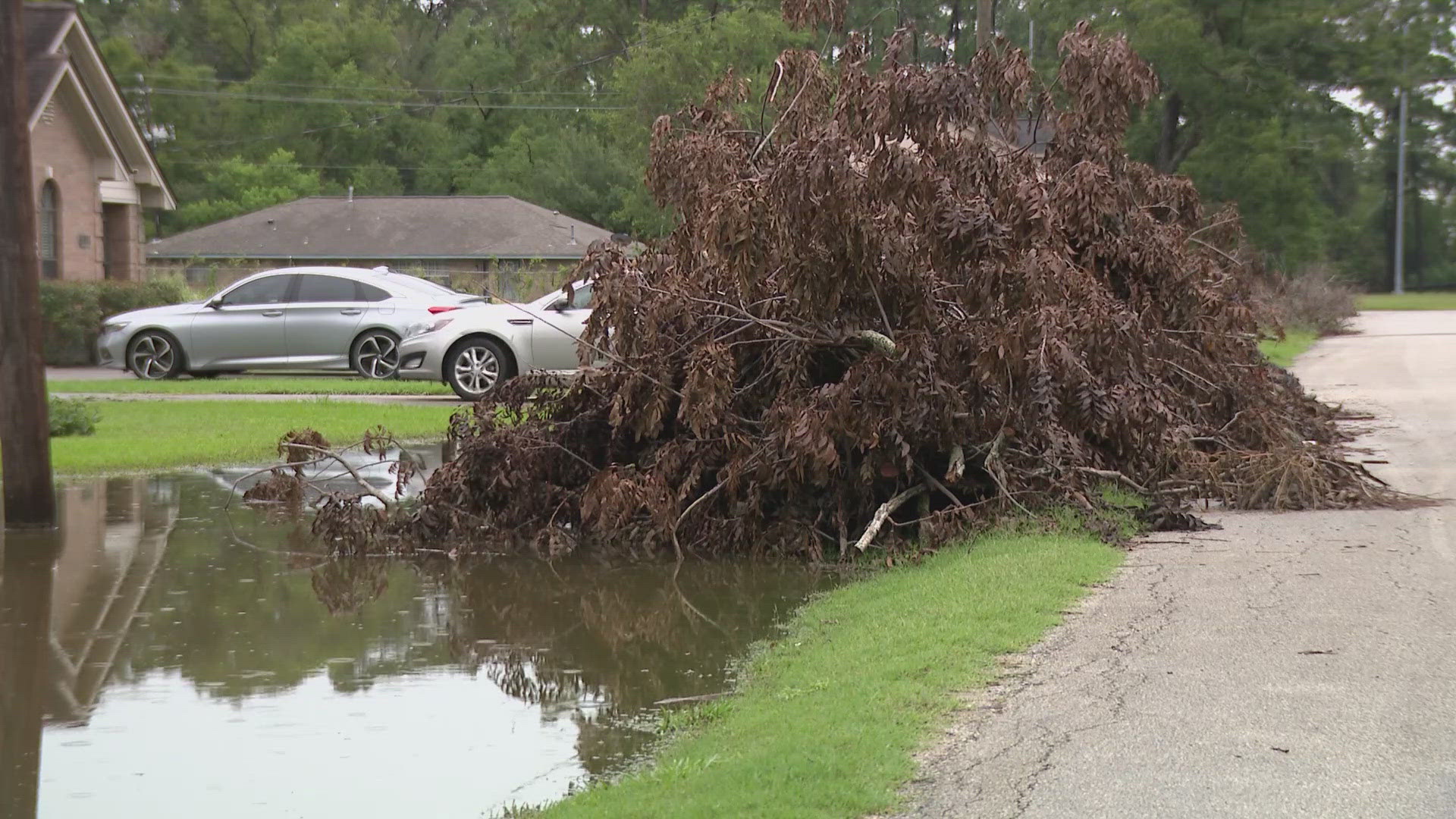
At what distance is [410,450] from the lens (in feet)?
48.8

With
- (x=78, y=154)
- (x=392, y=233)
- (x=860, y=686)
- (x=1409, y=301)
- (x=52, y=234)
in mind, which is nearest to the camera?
(x=860, y=686)

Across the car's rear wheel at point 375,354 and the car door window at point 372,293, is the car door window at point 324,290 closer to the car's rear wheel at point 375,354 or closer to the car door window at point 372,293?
the car door window at point 372,293

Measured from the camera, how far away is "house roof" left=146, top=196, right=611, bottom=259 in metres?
51.3

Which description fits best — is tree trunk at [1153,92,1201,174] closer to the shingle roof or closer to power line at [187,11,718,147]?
power line at [187,11,718,147]

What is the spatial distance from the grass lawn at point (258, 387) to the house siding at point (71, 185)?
7833 mm

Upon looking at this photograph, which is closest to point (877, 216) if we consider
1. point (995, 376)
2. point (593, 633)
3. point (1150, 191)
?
point (995, 376)

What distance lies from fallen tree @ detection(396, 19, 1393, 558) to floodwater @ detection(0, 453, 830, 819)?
640mm

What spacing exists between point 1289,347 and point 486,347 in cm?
1924

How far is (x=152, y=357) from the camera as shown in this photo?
2227 cm

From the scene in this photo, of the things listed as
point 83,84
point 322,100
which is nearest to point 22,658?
point 83,84

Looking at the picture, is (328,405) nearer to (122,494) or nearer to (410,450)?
(410,450)

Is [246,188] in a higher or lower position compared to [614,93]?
lower

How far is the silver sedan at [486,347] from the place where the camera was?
19.2 metres

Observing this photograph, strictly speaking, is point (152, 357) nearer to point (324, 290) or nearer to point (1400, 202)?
point (324, 290)
